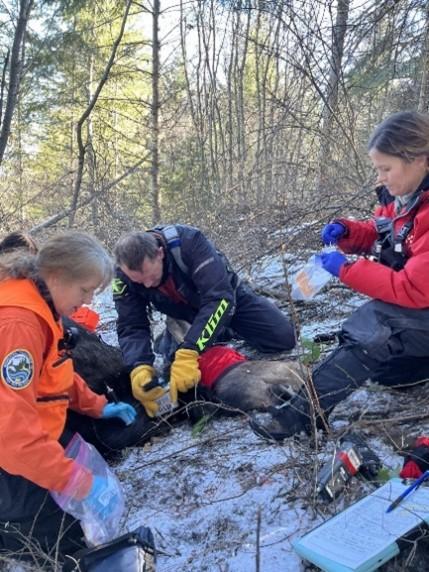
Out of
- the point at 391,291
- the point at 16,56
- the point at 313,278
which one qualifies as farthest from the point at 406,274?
the point at 16,56

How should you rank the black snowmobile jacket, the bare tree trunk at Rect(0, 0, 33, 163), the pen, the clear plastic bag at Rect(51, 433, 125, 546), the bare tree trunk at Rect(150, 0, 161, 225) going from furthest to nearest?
the bare tree trunk at Rect(150, 0, 161, 225), the bare tree trunk at Rect(0, 0, 33, 163), the black snowmobile jacket, the clear plastic bag at Rect(51, 433, 125, 546), the pen

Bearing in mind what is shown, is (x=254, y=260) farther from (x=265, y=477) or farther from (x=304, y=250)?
(x=265, y=477)

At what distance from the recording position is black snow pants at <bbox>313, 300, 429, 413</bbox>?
7.95 ft

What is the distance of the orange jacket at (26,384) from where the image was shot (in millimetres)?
1903

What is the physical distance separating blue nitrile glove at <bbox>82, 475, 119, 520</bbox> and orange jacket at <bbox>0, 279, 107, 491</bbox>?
0.11 metres

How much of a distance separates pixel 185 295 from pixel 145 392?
0.77 metres

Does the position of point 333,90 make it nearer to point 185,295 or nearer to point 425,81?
point 425,81

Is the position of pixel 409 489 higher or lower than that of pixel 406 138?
lower

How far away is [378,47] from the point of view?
567 centimetres

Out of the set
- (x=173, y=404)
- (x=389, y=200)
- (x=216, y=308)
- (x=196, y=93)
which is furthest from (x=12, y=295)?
(x=196, y=93)

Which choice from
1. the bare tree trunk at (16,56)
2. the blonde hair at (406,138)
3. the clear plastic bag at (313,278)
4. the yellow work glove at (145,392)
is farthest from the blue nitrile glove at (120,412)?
the bare tree trunk at (16,56)

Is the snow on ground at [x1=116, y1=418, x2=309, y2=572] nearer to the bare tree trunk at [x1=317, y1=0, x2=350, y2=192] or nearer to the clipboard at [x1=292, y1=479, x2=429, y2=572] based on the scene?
the clipboard at [x1=292, y1=479, x2=429, y2=572]

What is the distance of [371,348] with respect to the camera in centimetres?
245

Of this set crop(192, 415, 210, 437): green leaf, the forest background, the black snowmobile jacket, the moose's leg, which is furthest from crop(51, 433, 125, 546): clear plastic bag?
the forest background
